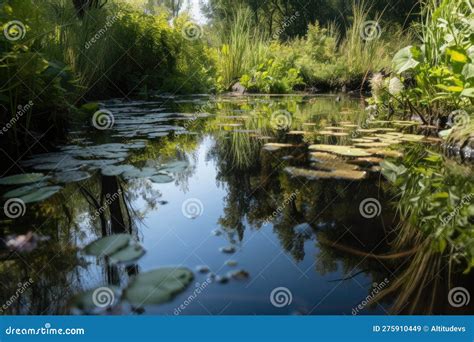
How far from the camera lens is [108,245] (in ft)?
4.47

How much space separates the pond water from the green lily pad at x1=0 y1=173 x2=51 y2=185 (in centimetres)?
1

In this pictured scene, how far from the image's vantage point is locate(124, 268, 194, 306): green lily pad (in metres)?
1.07

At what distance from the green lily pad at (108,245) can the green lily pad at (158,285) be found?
0.68 ft

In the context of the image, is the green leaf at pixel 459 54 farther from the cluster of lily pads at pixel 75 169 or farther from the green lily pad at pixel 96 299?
the green lily pad at pixel 96 299

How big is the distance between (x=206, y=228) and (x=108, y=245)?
0.37 m

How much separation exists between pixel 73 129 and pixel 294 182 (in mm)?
2700

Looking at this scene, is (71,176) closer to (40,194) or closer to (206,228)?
(40,194)

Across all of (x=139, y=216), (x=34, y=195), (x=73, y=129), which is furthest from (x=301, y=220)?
(x=73, y=129)

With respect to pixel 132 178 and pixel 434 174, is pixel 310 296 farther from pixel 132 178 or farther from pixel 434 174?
pixel 434 174

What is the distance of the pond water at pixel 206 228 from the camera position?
1.10 metres

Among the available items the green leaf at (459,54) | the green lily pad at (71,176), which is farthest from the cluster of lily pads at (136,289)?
the green leaf at (459,54)

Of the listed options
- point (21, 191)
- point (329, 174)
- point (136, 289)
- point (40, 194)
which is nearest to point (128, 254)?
point (136, 289)

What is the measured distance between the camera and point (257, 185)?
82.7 inches

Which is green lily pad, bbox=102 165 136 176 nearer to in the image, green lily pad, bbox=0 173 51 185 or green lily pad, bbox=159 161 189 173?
green lily pad, bbox=159 161 189 173
